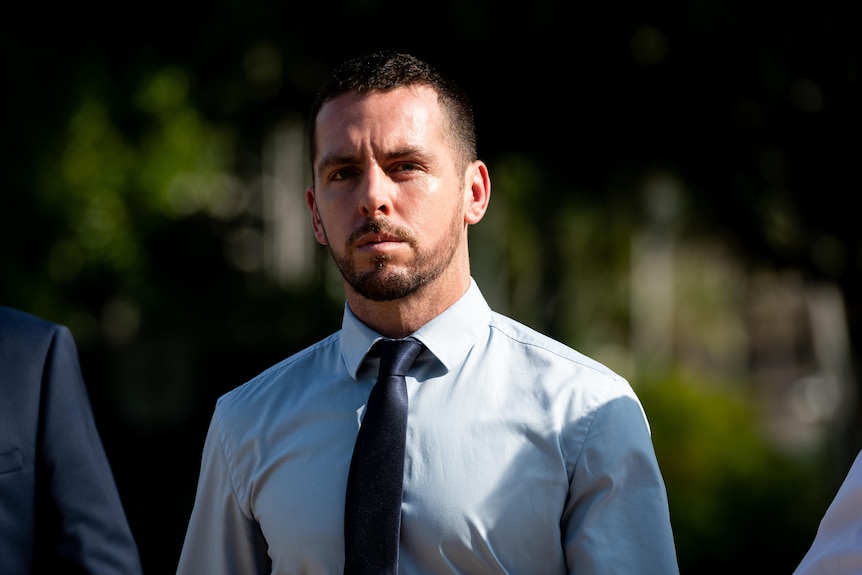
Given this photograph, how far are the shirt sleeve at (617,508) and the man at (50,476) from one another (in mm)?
1252

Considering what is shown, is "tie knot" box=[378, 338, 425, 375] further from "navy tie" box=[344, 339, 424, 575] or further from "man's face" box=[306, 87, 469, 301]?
"man's face" box=[306, 87, 469, 301]

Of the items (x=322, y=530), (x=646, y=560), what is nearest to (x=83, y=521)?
(x=322, y=530)

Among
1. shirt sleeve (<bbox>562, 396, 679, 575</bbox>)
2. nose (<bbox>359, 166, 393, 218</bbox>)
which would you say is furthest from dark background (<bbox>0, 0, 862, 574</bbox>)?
shirt sleeve (<bbox>562, 396, 679, 575</bbox>)

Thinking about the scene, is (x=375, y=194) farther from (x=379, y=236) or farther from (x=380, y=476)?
(x=380, y=476)

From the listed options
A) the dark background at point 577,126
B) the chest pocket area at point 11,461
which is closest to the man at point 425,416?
the chest pocket area at point 11,461

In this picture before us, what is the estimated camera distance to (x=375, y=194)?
2.78 m

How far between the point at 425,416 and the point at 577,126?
18.1ft

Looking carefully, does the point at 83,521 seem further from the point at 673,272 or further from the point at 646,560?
the point at 673,272

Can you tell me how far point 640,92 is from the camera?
7754 millimetres

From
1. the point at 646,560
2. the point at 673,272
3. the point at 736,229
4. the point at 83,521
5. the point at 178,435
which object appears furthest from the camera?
the point at 673,272

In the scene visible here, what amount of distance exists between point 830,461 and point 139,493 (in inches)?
251

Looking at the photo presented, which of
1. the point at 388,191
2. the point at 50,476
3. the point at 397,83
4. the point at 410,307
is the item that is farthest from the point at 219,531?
Answer: the point at 397,83

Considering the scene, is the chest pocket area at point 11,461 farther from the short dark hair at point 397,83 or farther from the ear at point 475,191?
the ear at point 475,191

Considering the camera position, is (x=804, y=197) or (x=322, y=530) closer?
(x=322, y=530)
